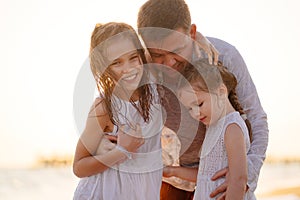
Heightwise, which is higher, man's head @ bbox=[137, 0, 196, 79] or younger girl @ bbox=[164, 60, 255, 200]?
man's head @ bbox=[137, 0, 196, 79]

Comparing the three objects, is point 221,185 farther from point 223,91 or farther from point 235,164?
point 223,91

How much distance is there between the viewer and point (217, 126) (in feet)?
7.16

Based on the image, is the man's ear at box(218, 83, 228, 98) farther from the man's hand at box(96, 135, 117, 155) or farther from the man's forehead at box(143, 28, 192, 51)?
the man's hand at box(96, 135, 117, 155)

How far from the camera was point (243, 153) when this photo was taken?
2.10 m

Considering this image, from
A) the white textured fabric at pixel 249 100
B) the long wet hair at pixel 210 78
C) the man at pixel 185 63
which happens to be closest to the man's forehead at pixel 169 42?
the man at pixel 185 63

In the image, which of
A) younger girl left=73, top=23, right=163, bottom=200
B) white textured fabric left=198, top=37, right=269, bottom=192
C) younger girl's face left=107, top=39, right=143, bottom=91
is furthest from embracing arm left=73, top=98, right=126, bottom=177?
white textured fabric left=198, top=37, right=269, bottom=192

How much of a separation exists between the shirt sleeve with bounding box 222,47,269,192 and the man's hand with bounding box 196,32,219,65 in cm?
12

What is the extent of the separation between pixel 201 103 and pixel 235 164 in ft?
0.77

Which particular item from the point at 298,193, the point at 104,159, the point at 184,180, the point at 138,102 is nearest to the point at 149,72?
the point at 138,102

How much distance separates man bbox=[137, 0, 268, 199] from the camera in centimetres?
227

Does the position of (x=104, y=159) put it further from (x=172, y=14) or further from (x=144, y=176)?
(x=172, y=14)

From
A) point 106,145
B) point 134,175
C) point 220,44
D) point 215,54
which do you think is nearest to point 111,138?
point 106,145

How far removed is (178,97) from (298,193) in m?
3.02

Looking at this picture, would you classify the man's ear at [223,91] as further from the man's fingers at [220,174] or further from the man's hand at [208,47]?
the man's fingers at [220,174]
